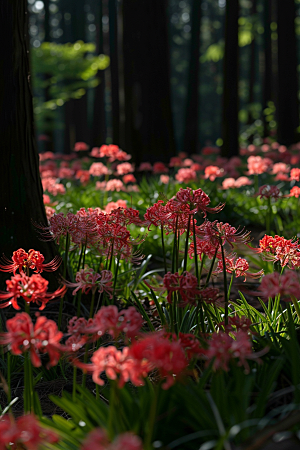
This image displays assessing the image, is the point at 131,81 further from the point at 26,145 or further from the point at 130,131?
the point at 26,145

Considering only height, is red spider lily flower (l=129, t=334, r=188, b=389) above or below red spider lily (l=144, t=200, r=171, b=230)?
below

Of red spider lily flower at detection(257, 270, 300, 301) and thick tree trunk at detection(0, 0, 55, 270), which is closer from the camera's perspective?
red spider lily flower at detection(257, 270, 300, 301)

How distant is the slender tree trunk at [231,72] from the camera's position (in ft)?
34.5

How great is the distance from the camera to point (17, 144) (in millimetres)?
3346

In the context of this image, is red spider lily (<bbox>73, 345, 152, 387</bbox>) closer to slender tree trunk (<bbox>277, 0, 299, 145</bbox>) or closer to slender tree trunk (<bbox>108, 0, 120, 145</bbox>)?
slender tree trunk (<bbox>108, 0, 120, 145</bbox>)

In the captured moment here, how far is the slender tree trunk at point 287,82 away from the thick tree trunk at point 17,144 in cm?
1159

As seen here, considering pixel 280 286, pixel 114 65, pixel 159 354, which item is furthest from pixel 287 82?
pixel 159 354

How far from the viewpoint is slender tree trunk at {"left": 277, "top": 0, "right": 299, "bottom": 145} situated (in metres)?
13.7

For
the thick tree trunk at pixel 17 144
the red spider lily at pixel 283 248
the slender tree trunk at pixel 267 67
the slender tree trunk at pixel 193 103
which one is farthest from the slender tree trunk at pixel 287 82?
the red spider lily at pixel 283 248

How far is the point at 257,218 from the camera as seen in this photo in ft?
19.3

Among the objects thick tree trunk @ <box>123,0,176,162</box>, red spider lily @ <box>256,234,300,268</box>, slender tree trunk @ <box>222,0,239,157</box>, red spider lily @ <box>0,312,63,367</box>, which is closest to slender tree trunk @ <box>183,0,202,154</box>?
slender tree trunk @ <box>222,0,239,157</box>

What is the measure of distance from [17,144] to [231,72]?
8.30 meters

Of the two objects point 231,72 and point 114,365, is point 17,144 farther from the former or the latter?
point 231,72

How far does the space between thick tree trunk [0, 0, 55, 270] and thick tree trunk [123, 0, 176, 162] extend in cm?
503
